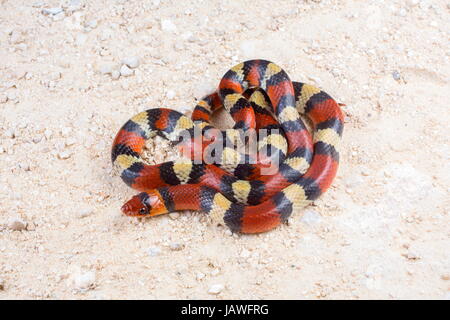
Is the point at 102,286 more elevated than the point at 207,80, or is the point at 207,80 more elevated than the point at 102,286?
the point at 207,80

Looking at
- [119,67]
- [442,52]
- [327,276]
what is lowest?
[327,276]

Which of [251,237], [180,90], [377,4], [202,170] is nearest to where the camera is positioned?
[251,237]

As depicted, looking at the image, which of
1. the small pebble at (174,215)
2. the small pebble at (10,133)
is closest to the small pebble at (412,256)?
the small pebble at (174,215)

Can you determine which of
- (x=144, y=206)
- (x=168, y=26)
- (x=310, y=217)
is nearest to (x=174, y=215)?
(x=144, y=206)

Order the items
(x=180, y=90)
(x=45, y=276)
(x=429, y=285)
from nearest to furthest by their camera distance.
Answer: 1. (x=429, y=285)
2. (x=45, y=276)
3. (x=180, y=90)

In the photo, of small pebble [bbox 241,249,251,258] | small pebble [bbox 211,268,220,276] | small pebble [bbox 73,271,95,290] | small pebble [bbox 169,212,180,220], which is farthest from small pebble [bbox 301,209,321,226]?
small pebble [bbox 73,271,95,290]

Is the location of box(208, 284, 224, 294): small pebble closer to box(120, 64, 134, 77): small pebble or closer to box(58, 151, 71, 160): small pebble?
box(58, 151, 71, 160): small pebble

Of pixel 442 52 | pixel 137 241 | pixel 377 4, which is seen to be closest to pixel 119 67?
pixel 137 241

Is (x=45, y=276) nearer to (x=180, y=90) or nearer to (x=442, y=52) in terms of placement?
(x=180, y=90)
